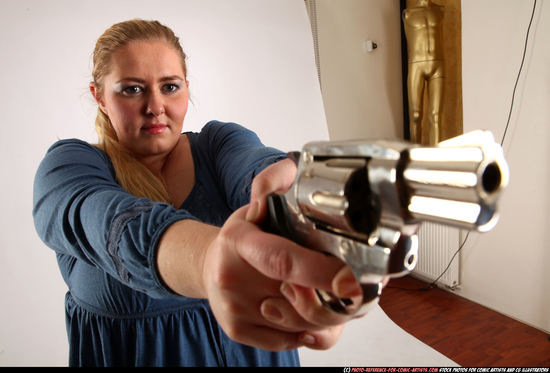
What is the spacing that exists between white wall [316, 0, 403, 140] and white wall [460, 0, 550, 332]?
1.97ft

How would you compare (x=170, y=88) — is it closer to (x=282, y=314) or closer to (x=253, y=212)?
(x=253, y=212)

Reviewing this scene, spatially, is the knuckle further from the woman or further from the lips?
the lips

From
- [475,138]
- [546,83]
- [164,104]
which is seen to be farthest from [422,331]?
[475,138]

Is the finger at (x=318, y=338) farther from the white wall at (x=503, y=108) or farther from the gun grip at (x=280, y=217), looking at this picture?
the white wall at (x=503, y=108)

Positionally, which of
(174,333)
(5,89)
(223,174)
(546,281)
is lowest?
(546,281)

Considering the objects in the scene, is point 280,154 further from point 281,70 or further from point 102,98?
point 281,70

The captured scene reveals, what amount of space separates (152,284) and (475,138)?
462mm

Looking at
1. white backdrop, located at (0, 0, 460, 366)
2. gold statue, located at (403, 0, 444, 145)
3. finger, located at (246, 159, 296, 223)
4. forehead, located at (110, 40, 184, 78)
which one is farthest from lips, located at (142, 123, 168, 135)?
gold statue, located at (403, 0, 444, 145)

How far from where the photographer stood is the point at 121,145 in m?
0.87

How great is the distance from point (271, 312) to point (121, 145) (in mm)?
623

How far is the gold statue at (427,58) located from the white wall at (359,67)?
0.90ft

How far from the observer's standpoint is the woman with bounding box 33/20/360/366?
0.43 metres

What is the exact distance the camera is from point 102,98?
2.94 feet

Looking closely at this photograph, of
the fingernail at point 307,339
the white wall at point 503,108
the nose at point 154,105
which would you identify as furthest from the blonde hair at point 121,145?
the white wall at point 503,108
